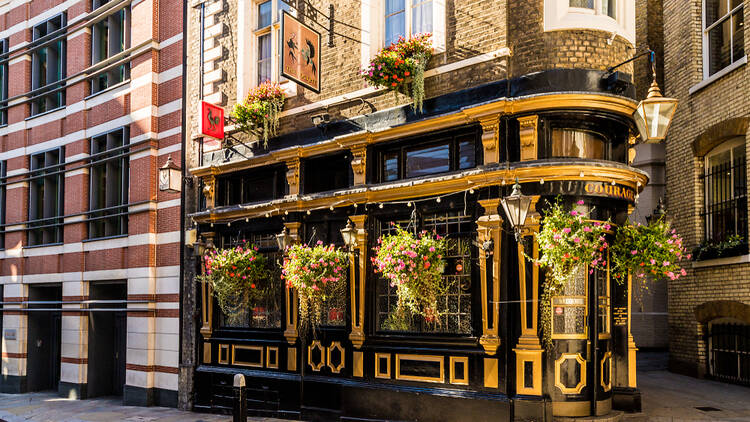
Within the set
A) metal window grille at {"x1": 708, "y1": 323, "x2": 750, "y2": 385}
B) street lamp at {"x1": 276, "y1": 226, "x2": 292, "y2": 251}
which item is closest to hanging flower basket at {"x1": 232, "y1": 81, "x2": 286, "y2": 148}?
street lamp at {"x1": 276, "y1": 226, "x2": 292, "y2": 251}

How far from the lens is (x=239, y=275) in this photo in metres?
13.4

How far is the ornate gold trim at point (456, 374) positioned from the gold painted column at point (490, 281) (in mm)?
471

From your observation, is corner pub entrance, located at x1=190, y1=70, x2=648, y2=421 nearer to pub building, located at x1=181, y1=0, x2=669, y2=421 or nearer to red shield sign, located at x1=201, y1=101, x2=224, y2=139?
pub building, located at x1=181, y1=0, x2=669, y2=421

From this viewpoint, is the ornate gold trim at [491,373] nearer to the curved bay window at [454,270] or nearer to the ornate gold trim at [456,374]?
the ornate gold trim at [456,374]

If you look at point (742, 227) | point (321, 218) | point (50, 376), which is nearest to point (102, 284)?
point (50, 376)

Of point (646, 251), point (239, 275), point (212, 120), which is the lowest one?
point (239, 275)

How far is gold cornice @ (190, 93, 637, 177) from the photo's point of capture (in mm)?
9914

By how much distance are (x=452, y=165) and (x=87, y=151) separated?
1168 cm

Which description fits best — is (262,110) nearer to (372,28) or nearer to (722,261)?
(372,28)

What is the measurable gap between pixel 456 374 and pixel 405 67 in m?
5.05

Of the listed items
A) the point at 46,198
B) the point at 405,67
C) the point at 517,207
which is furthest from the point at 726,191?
the point at 46,198

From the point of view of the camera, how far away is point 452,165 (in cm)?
1108

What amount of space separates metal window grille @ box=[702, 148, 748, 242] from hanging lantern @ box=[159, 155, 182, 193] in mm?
11823

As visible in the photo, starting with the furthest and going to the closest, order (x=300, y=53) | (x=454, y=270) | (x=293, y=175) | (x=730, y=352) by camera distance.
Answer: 1. (x=730, y=352)
2. (x=293, y=175)
3. (x=300, y=53)
4. (x=454, y=270)
